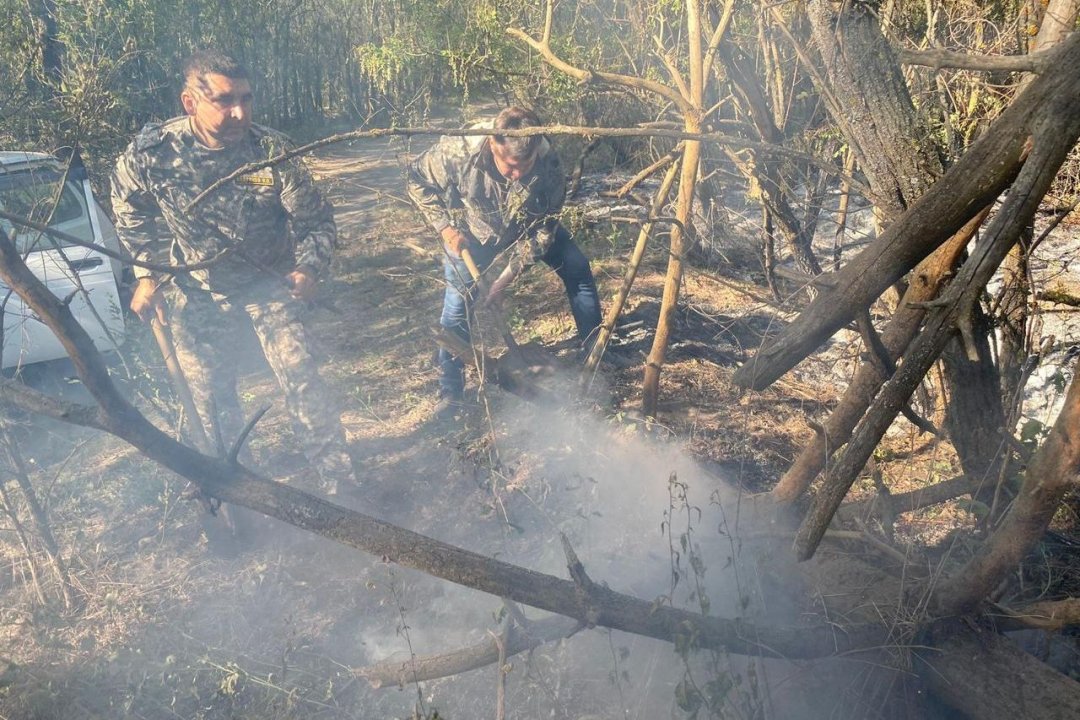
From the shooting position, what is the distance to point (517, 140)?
4184 mm

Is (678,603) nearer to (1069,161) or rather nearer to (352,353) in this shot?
(1069,161)

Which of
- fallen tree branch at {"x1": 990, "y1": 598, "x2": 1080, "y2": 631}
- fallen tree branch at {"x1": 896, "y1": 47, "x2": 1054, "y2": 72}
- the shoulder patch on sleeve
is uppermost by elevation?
fallen tree branch at {"x1": 896, "y1": 47, "x2": 1054, "y2": 72}

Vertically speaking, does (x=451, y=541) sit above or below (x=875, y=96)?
below

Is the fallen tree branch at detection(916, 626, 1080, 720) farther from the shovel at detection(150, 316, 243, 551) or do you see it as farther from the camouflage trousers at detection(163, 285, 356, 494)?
the shovel at detection(150, 316, 243, 551)

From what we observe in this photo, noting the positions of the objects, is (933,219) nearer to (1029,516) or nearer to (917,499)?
(1029,516)

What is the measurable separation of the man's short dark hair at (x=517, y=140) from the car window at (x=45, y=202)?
90.8 inches

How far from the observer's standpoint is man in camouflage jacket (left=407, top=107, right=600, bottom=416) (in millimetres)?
4324

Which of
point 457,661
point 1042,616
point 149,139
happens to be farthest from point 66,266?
point 1042,616

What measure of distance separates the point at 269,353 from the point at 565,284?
73.2 inches

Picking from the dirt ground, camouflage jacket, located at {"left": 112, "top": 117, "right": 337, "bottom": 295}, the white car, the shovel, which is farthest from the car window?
the dirt ground

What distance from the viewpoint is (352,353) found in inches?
237

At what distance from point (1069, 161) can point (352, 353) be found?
15.1 feet

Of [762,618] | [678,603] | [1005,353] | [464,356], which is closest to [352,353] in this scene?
[464,356]

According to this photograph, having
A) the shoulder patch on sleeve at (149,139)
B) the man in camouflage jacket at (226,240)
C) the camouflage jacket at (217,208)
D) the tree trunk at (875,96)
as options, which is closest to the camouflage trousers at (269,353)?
the man in camouflage jacket at (226,240)
